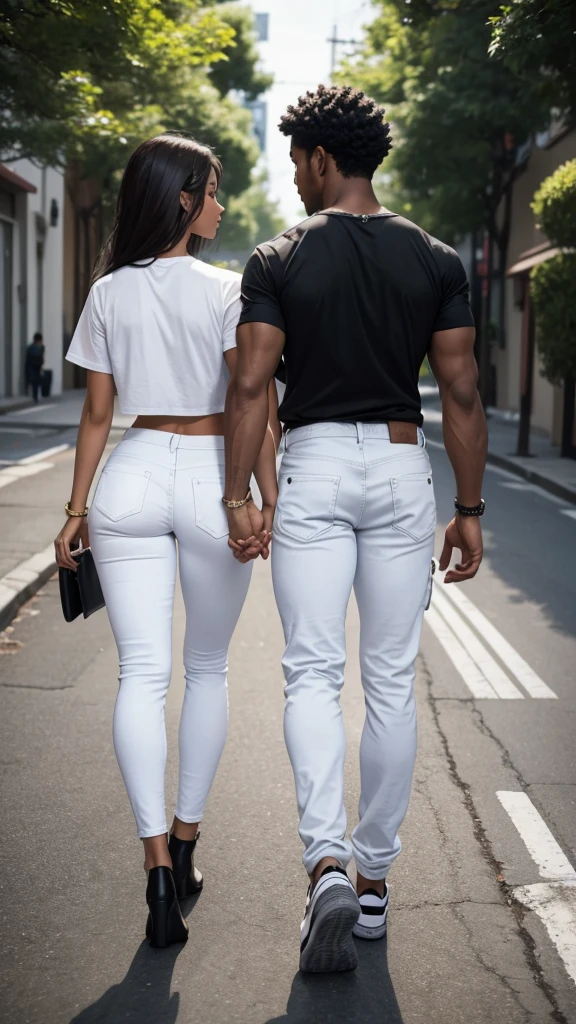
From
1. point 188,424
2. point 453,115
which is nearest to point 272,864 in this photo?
point 188,424

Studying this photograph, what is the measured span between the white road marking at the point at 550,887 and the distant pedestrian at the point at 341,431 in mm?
538

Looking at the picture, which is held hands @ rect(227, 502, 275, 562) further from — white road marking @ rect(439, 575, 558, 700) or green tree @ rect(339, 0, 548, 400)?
green tree @ rect(339, 0, 548, 400)

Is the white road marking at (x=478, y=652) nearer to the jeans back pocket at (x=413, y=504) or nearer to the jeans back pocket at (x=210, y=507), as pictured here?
the jeans back pocket at (x=413, y=504)

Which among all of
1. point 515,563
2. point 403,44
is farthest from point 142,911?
point 403,44

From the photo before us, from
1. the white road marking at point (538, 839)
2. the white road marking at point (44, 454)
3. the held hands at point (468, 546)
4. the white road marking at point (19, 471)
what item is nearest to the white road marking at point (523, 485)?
the white road marking at point (19, 471)

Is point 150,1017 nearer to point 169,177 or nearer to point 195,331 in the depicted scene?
point 195,331

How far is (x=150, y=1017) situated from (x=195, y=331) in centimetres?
162

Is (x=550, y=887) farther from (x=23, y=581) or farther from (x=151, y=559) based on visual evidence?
(x=23, y=581)

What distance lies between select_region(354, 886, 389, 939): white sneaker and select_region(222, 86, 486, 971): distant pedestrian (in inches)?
7.0

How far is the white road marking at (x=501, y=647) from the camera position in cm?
603

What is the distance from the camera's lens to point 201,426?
3252 mm

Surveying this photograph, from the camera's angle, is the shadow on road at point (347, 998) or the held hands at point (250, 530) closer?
the shadow on road at point (347, 998)

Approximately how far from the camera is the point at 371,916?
3230 mm

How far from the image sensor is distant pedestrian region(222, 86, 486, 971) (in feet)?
9.84
